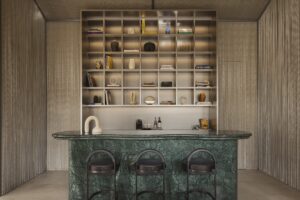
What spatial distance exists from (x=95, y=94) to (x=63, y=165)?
1.77m

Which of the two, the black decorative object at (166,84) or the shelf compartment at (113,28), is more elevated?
the shelf compartment at (113,28)

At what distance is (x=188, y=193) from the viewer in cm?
364

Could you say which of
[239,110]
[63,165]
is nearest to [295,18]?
[239,110]

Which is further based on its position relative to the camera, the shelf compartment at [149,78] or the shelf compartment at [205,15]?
Answer: the shelf compartment at [149,78]

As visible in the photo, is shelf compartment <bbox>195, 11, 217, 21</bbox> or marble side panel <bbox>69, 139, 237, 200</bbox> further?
shelf compartment <bbox>195, 11, 217, 21</bbox>

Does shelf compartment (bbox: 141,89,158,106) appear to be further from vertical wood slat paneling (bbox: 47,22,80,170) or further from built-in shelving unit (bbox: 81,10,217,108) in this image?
vertical wood slat paneling (bbox: 47,22,80,170)

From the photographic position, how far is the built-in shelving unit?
5.76 m

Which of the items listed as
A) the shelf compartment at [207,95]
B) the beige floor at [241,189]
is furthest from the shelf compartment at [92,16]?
the beige floor at [241,189]

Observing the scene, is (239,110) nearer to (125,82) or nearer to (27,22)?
(125,82)

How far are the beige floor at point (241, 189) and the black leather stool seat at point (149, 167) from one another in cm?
167

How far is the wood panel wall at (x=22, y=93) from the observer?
4.65 meters

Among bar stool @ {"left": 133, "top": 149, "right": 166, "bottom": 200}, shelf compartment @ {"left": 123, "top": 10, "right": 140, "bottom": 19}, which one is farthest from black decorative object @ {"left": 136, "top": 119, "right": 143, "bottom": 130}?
bar stool @ {"left": 133, "top": 149, "right": 166, "bottom": 200}

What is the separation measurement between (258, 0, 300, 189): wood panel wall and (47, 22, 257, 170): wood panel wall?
8.7 inches

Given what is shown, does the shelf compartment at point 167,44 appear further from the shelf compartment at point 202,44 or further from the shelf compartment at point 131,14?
the shelf compartment at point 131,14
